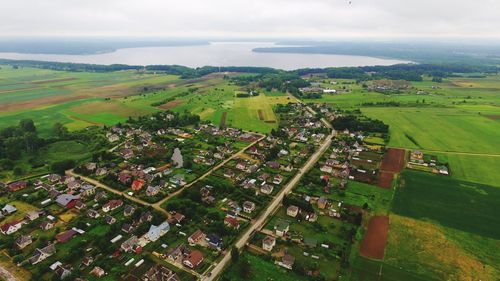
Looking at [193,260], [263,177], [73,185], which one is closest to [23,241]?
[73,185]

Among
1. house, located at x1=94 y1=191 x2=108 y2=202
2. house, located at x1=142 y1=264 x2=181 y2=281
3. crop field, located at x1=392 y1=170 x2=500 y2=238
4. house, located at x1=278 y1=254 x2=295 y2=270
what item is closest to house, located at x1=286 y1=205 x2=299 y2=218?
house, located at x1=278 y1=254 x2=295 y2=270

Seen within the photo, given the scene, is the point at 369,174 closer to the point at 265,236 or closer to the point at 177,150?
the point at 265,236

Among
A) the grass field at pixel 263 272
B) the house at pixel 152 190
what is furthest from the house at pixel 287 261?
the house at pixel 152 190

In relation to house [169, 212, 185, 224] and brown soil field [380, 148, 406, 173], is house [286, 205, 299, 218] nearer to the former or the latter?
house [169, 212, 185, 224]

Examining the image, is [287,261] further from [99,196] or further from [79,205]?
[79,205]

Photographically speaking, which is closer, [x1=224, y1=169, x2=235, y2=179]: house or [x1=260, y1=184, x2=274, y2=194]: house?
[x1=260, y1=184, x2=274, y2=194]: house
